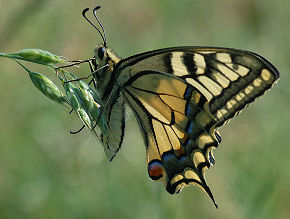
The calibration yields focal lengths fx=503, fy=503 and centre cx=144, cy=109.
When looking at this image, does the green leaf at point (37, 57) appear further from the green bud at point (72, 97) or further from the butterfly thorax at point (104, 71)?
the butterfly thorax at point (104, 71)

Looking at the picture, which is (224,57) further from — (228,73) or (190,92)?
(190,92)

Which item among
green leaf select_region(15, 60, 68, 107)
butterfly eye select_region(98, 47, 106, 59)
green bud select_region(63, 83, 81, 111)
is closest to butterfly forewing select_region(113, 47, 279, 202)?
butterfly eye select_region(98, 47, 106, 59)

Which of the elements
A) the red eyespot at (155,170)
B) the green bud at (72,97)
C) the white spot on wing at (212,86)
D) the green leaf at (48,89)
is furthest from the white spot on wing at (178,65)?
the green leaf at (48,89)

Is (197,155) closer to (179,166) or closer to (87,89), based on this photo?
(179,166)

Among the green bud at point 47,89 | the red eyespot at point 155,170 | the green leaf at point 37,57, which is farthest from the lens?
the red eyespot at point 155,170

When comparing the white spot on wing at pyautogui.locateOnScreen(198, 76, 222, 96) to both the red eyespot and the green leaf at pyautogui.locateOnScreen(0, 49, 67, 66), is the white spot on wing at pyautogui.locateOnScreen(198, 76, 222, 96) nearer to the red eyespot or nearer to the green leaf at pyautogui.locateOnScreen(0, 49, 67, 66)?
the red eyespot

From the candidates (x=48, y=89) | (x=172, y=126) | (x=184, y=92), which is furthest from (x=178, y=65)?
(x=48, y=89)
